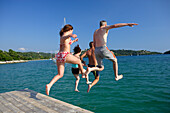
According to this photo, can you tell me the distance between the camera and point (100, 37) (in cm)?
426

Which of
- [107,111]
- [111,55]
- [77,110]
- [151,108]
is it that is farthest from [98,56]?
[151,108]

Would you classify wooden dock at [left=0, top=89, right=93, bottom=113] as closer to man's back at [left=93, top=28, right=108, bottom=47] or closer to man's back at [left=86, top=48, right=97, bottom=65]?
man's back at [left=86, top=48, right=97, bottom=65]

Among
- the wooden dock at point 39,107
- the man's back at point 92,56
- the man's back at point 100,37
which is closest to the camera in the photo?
the man's back at point 100,37

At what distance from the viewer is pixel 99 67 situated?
16.0ft

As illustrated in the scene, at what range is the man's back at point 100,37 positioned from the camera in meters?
4.14

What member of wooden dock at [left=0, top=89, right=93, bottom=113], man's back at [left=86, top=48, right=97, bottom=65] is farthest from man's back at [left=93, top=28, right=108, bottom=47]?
wooden dock at [left=0, top=89, right=93, bottom=113]

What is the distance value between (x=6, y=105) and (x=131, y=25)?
888cm

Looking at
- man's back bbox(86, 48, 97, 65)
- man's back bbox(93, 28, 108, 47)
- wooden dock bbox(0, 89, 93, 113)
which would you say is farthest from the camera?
wooden dock bbox(0, 89, 93, 113)

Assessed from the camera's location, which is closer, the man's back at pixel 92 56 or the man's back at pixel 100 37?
the man's back at pixel 100 37

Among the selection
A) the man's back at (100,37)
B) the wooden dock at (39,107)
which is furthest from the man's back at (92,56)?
the wooden dock at (39,107)

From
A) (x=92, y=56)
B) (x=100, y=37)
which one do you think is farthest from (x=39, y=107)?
(x=100, y=37)

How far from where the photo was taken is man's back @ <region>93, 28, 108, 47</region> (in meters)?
4.14

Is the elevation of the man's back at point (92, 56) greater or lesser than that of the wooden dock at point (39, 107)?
greater

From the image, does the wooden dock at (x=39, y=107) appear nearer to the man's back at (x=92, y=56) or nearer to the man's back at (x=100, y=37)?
the man's back at (x=92, y=56)
